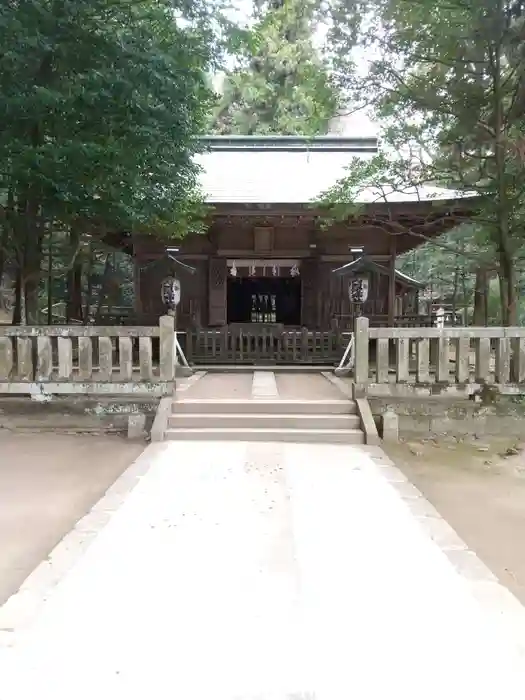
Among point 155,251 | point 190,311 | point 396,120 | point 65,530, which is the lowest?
point 65,530

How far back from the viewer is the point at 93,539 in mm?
4102

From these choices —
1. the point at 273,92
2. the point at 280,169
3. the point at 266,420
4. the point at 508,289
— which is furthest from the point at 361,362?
the point at 273,92

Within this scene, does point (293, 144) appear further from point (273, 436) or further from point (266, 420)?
point (273, 436)

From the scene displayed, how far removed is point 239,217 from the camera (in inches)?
539

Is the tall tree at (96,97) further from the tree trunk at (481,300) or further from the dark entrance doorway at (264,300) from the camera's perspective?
the dark entrance doorway at (264,300)

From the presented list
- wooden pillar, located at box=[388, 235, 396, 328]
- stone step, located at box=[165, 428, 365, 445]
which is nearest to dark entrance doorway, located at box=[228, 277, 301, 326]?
wooden pillar, located at box=[388, 235, 396, 328]

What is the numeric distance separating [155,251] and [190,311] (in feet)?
5.54

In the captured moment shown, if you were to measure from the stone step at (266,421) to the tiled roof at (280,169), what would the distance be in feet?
17.6

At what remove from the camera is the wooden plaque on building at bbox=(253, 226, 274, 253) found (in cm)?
1477

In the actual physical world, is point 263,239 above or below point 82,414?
above

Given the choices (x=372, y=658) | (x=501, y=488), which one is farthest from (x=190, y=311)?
(x=372, y=658)

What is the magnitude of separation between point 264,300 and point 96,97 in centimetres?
1365

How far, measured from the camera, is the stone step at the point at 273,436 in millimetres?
7309

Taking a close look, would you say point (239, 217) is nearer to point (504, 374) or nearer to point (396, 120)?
point (396, 120)
